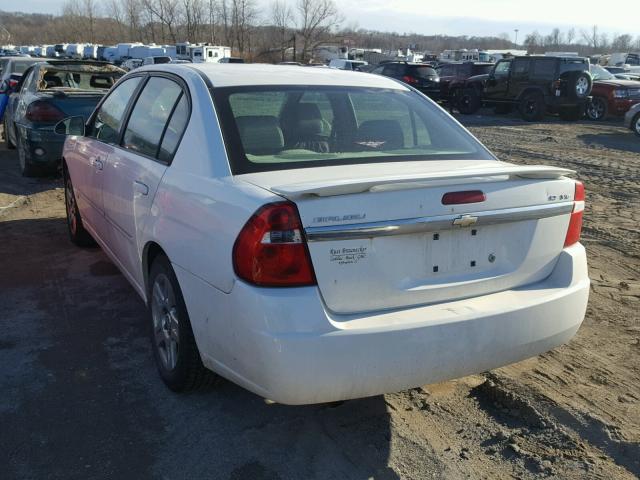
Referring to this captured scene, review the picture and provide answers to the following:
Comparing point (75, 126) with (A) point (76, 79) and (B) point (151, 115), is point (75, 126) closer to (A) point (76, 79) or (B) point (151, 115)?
(B) point (151, 115)

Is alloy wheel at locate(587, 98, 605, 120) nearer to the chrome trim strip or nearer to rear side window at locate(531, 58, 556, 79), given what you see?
rear side window at locate(531, 58, 556, 79)

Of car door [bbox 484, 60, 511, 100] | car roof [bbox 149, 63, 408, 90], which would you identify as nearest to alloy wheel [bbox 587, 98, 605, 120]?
car door [bbox 484, 60, 511, 100]

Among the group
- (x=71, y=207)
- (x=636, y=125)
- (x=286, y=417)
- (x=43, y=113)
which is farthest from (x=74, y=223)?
(x=636, y=125)

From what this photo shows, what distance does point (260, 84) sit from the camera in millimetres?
3449

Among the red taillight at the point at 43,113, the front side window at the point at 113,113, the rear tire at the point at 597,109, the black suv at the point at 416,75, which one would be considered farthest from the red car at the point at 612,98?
the front side window at the point at 113,113

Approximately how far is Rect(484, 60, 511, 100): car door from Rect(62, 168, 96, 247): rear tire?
17566mm

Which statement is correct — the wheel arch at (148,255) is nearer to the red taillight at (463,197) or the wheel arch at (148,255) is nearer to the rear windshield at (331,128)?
the rear windshield at (331,128)

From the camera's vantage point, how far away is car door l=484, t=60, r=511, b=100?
20.6 m

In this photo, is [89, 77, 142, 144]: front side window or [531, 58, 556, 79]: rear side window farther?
[531, 58, 556, 79]: rear side window

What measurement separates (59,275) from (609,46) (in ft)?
500

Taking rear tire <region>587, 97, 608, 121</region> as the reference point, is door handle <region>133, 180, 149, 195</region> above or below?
above

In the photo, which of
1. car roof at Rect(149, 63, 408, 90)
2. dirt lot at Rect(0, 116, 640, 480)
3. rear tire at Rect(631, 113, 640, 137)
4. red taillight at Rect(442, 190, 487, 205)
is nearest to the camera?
red taillight at Rect(442, 190, 487, 205)

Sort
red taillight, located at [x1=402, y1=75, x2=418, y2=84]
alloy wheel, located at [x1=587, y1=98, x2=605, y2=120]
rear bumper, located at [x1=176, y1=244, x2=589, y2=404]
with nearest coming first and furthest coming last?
rear bumper, located at [x1=176, y1=244, x2=589, y2=404] → alloy wheel, located at [x1=587, y1=98, x2=605, y2=120] → red taillight, located at [x1=402, y1=75, x2=418, y2=84]

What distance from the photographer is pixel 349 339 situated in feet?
7.94
